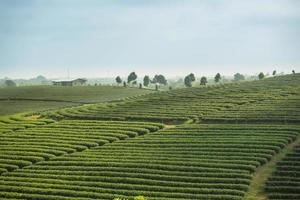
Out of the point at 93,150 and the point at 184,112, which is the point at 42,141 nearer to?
the point at 93,150

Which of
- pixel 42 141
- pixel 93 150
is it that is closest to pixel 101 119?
pixel 42 141

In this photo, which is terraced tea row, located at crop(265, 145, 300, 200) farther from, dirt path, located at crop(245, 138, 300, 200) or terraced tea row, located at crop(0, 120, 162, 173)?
terraced tea row, located at crop(0, 120, 162, 173)

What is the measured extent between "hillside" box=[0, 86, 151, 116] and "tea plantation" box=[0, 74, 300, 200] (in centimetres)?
3910

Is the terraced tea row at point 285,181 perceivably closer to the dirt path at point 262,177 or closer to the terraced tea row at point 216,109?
the dirt path at point 262,177

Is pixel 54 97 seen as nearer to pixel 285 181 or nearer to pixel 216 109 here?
pixel 216 109

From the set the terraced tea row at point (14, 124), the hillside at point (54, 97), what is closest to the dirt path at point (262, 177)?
the terraced tea row at point (14, 124)

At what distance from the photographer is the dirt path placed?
35025mm

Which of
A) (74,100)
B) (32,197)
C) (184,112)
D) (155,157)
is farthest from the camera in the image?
(74,100)

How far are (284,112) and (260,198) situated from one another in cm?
3252

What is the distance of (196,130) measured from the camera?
56.8 metres

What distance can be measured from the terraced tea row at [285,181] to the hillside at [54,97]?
70.8 meters

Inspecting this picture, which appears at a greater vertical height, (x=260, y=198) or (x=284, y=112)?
(x=284, y=112)

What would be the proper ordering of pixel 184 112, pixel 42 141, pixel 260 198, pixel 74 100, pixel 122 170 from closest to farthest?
pixel 260 198
pixel 122 170
pixel 42 141
pixel 184 112
pixel 74 100

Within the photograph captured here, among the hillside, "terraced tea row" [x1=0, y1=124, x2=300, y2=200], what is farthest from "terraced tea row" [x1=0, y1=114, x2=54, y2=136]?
"terraced tea row" [x1=0, y1=124, x2=300, y2=200]
